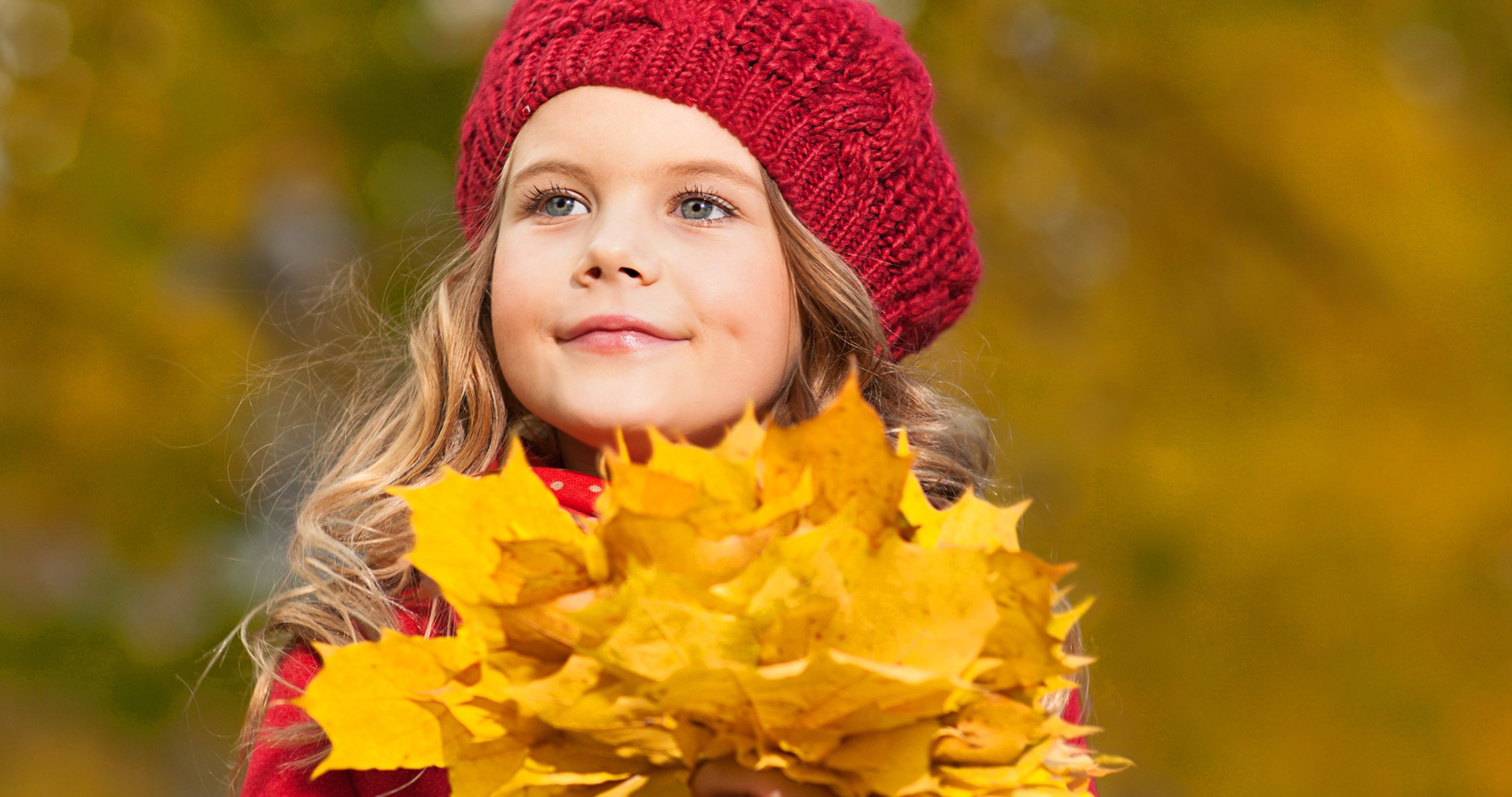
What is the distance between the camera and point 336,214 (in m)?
4.68

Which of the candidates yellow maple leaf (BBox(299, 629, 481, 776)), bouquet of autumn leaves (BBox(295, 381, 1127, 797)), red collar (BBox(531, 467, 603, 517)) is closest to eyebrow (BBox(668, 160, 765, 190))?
red collar (BBox(531, 467, 603, 517))

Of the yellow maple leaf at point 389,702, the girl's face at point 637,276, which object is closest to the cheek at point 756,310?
the girl's face at point 637,276

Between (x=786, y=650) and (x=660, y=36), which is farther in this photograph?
(x=660, y=36)

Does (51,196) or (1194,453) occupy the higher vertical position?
(1194,453)

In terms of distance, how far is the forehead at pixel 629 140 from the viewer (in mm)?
2033

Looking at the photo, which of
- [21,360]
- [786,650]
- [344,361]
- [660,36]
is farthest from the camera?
[21,360]

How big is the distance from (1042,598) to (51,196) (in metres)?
3.73

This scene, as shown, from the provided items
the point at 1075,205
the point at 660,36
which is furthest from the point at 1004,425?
the point at 660,36

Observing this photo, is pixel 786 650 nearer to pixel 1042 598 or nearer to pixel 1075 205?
pixel 1042 598

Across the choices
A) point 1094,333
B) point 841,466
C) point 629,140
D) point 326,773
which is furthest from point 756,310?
point 1094,333

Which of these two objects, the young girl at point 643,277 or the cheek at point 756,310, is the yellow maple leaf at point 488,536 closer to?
the young girl at point 643,277

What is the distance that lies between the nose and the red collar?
259mm

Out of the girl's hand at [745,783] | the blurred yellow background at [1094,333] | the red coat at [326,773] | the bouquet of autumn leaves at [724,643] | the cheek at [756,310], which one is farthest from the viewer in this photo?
the blurred yellow background at [1094,333]

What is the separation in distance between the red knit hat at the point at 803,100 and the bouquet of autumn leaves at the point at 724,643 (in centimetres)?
81
